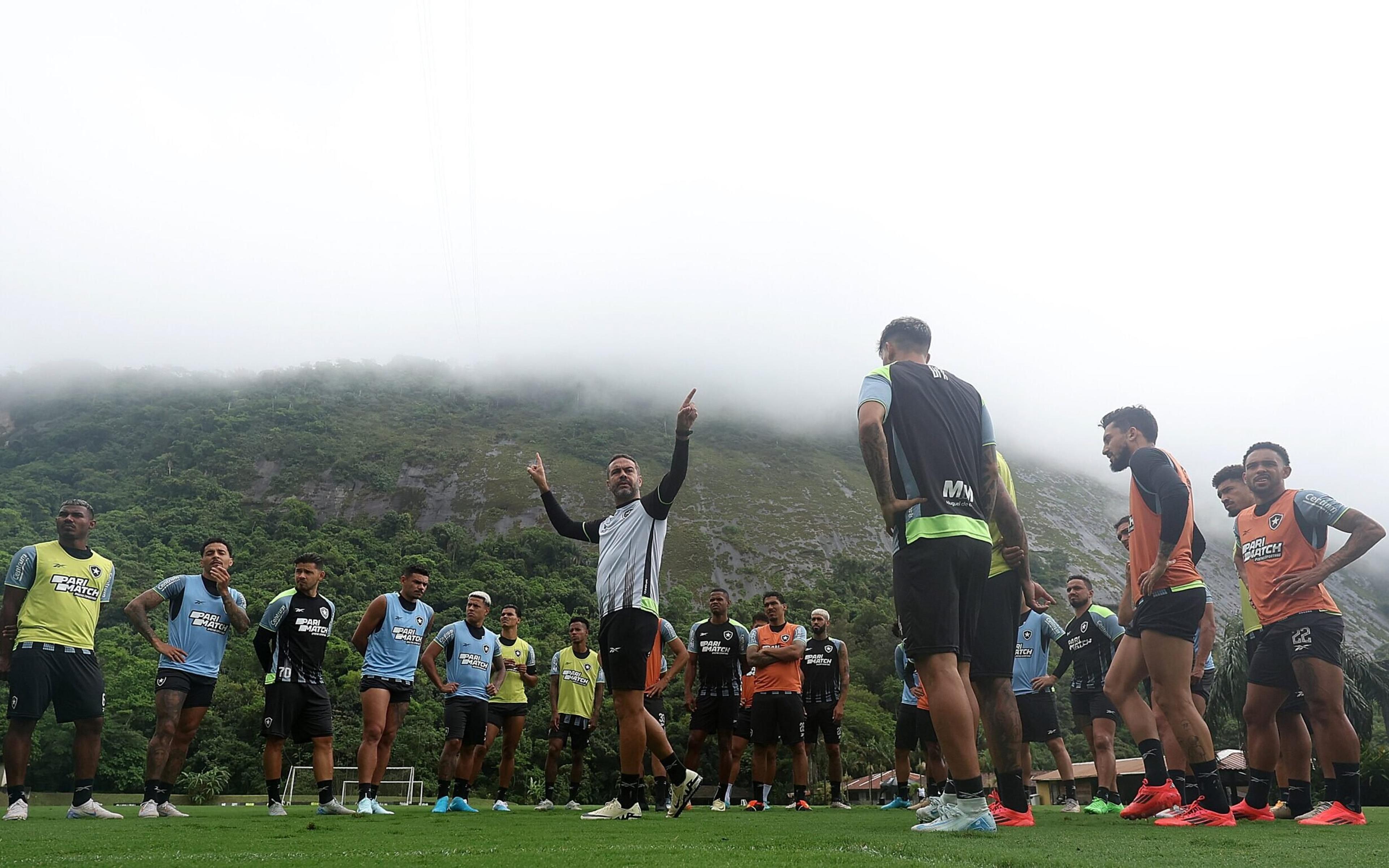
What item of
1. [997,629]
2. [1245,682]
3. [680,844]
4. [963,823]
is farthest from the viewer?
[1245,682]

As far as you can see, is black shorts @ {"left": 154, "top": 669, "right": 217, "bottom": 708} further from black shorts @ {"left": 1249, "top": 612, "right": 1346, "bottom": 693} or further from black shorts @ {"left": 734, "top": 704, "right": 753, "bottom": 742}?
black shorts @ {"left": 1249, "top": 612, "right": 1346, "bottom": 693}

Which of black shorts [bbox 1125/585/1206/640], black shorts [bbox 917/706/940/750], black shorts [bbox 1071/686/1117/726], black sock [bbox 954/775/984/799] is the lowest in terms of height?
black shorts [bbox 917/706/940/750]

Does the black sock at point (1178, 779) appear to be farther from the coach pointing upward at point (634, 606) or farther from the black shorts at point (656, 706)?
the black shorts at point (656, 706)

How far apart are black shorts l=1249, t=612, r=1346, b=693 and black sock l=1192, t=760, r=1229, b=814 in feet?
3.71

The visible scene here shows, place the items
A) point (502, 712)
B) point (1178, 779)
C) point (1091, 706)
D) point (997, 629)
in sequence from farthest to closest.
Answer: point (502, 712), point (1091, 706), point (1178, 779), point (997, 629)

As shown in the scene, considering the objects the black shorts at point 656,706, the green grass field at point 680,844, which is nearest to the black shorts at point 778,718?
the black shorts at point 656,706

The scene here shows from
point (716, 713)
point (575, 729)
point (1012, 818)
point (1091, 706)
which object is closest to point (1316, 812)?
point (1012, 818)

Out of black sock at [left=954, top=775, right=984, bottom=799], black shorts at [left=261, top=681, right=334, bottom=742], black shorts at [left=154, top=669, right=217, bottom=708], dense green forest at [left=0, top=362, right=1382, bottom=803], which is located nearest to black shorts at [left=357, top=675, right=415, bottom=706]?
black shorts at [left=261, top=681, right=334, bottom=742]

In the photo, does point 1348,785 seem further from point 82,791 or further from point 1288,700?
point 82,791

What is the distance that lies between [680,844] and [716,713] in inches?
283

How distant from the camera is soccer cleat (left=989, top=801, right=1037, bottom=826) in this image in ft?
15.7

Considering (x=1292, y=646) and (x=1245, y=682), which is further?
(x=1245, y=682)

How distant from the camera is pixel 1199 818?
4.85m

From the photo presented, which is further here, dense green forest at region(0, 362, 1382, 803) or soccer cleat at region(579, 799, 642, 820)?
dense green forest at region(0, 362, 1382, 803)
